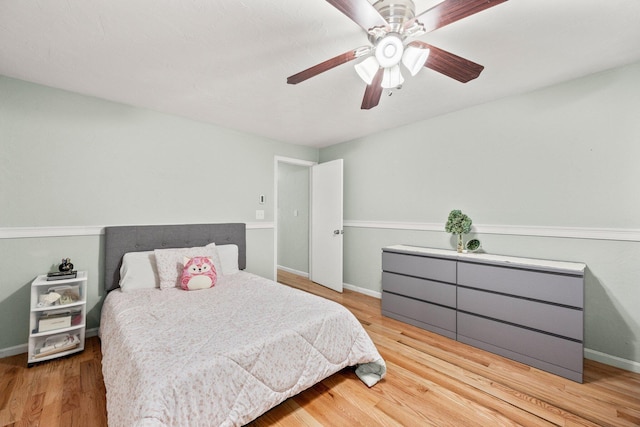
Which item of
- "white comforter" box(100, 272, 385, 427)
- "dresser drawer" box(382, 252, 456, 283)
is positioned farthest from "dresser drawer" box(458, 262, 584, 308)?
"white comforter" box(100, 272, 385, 427)

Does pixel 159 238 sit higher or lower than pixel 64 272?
higher

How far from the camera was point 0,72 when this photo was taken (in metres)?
2.15

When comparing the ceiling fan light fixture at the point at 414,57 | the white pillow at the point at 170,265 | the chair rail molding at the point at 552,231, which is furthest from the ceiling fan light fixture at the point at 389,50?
the white pillow at the point at 170,265

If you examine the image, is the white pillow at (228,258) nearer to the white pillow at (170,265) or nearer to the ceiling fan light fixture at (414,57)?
the white pillow at (170,265)

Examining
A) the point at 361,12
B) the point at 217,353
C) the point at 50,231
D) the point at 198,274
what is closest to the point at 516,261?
the point at 361,12

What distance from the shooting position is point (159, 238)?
288cm

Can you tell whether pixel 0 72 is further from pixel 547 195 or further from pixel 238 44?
pixel 547 195

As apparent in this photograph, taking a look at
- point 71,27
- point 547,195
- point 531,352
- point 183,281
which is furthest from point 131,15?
point 531,352

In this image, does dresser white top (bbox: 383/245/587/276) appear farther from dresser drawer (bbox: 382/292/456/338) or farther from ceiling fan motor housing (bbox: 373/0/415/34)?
ceiling fan motor housing (bbox: 373/0/415/34)

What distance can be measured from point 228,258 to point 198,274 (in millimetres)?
619

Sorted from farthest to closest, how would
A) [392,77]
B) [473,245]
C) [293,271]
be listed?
[293,271]
[473,245]
[392,77]

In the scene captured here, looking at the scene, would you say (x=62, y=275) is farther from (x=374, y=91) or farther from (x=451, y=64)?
(x=451, y=64)

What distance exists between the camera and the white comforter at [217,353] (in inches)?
48.0

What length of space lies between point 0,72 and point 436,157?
161 inches
